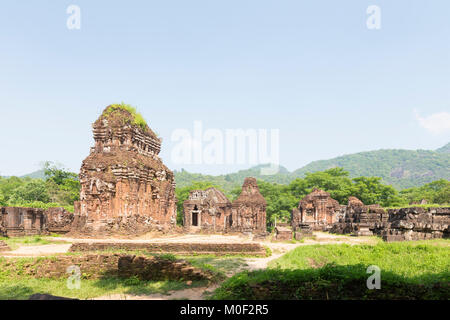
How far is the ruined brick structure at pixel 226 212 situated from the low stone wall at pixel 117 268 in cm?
1714

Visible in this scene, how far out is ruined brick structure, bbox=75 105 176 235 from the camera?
803 inches

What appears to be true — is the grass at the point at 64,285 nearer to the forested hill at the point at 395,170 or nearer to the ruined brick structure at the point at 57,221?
the ruined brick structure at the point at 57,221

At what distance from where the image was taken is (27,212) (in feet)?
64.9

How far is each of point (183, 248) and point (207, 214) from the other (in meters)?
18.5

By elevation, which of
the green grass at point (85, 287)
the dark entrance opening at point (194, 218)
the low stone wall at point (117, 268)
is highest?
the low stone wall at point (117, 268)

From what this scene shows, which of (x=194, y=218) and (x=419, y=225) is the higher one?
(x=419, y=225)

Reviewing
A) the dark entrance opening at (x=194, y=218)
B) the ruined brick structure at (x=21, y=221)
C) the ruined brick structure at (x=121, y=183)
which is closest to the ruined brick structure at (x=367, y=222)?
the ruined brick structure at (x=121, y=183)

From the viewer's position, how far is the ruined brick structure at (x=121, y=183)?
66.9 feet

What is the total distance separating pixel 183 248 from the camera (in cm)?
1316

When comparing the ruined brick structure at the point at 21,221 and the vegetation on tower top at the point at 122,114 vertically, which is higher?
the vegetation on tower top at the point at 122,114

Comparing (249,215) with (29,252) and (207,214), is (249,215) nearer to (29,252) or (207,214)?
(207,214)
